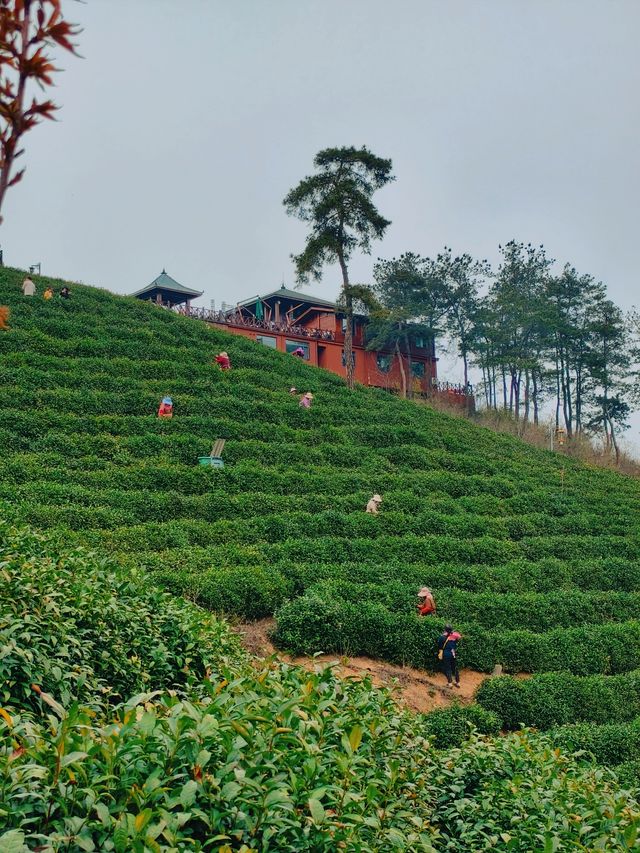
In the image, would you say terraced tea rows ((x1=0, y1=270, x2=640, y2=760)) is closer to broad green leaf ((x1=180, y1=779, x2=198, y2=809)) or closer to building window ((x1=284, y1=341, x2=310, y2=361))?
broad green leaf ((x1=180, y1=779, x2=198, y2=809))

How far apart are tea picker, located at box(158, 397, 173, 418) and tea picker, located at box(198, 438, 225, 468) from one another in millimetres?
2115

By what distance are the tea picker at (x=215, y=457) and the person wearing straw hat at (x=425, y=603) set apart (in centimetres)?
636

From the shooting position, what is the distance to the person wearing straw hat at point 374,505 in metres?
17.5

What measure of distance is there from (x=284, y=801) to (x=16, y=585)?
3.78 m

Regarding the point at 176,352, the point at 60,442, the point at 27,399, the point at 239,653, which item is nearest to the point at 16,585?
the point at 239,653

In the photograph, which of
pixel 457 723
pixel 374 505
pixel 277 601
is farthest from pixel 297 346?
pixel 457 723

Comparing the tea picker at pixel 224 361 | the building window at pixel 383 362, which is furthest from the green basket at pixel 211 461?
the building window at pixel 383 362

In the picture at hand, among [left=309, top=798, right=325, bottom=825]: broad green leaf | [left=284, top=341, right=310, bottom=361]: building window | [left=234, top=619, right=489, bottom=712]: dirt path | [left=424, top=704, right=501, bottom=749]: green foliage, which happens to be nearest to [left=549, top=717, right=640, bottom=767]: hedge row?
[left=424, top=704, right=501, bottom=749]: green foliage

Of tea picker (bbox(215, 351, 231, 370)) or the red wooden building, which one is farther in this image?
the red wooden building

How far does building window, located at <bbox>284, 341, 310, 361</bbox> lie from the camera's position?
122 feet

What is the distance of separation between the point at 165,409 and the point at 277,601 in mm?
9155

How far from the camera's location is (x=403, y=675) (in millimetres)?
11742

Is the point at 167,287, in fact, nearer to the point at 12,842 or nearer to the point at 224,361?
the point at 224,361

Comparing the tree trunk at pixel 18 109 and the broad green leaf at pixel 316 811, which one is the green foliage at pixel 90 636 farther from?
the tree trunk at pixel 18 109
